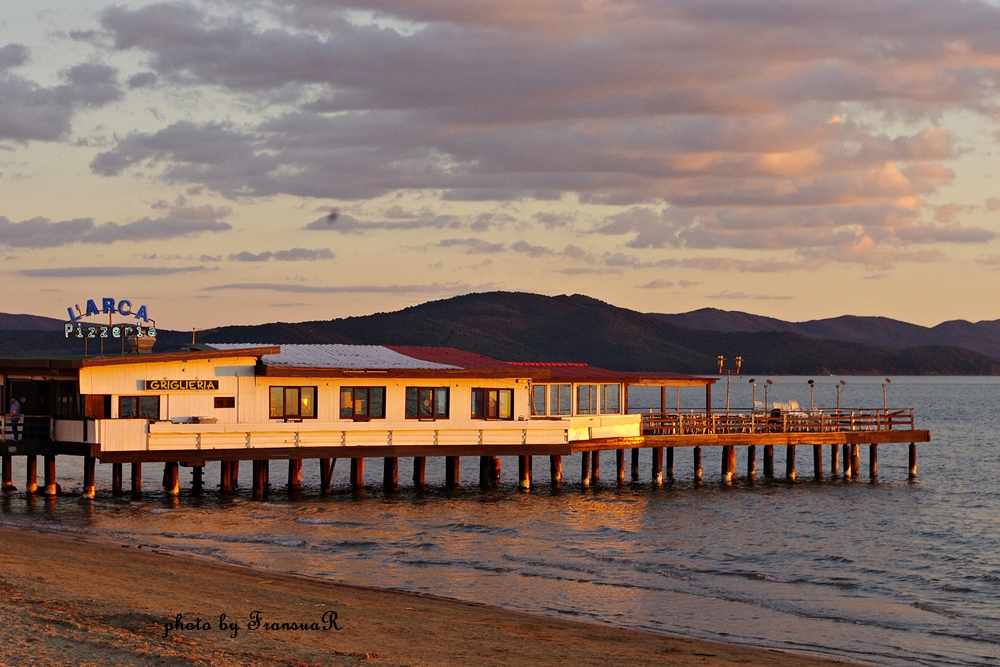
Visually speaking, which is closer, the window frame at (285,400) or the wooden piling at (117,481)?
the window frame at (285,400)

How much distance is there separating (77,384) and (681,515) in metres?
22.6

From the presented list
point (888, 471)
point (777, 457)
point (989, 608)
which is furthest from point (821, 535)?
point (777, 457)

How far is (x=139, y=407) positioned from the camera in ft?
145

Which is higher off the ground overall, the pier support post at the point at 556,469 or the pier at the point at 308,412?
the pier at the point at 308,412

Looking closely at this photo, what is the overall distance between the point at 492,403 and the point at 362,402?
5378 mm

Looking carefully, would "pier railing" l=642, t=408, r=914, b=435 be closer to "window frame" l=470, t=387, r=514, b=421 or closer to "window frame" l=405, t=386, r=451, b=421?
"window frame" l=470, t=387, r=514, b=421

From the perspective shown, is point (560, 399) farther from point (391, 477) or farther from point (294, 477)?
point (294, 477)

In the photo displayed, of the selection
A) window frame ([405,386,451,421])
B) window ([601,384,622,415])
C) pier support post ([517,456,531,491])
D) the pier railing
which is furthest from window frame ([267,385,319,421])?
the pier railing

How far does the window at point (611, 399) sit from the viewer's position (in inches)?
2109

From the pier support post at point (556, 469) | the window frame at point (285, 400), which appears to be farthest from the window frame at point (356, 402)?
the pier support post at point (556, 469)

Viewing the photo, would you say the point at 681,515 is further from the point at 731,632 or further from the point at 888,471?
the point at 888,471

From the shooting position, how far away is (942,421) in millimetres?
153375

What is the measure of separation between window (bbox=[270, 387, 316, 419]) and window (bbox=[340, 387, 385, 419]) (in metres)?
1.16

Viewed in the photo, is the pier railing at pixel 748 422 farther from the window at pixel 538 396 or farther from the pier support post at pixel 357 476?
the pier support post at pixel 357 476
